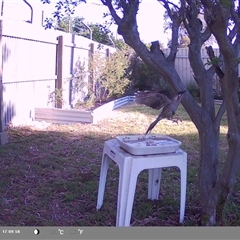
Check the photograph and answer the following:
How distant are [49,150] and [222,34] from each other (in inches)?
151

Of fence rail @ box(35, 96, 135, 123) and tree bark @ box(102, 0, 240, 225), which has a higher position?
tree bark @ box(102, 0, 240, 225)

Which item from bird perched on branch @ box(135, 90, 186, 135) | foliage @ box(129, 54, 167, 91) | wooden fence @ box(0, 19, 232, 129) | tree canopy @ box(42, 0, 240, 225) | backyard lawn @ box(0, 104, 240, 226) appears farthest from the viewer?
foliage @ box(129, 54, 167, 91)

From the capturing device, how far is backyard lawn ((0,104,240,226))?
3.51m

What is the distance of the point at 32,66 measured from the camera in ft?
27.1

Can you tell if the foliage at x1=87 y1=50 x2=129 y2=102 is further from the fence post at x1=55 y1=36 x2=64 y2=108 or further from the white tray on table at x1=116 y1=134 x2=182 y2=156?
the white tray on table at x1=116 y1=134 x2=182 y2=156

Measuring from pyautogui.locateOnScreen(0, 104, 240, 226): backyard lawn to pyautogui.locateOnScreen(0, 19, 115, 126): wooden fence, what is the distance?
1.99 ft

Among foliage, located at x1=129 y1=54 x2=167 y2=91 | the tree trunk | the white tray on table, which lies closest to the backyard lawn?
the tree trunk

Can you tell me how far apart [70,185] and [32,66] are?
4284 millimetres

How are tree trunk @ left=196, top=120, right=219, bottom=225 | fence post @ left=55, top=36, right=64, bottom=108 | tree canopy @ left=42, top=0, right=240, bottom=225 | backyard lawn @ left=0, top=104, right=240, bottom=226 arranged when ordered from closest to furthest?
tree canopy @ left=42, top=0, right=240, bottom=225 < tree trunk @ left=196, top=120, right=219, bottom=225 < backyard lawn @ left=0, top=104, right=240, bottom=226 < fence post @ left=55, top=36, right=64, bottom=108

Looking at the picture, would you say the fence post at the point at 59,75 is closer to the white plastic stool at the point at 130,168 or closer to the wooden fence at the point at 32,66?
the wooden fence at the point at 32,66

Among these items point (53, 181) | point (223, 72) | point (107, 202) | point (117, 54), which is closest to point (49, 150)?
point (53, 181)

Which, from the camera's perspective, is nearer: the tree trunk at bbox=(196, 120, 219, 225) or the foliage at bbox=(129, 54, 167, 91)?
the tree trunk at bbox=(196, 120, 219, 225)

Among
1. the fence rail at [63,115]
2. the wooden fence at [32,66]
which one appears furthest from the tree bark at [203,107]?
the fence rail at [63,115]

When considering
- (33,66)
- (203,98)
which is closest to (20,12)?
(33,66)
